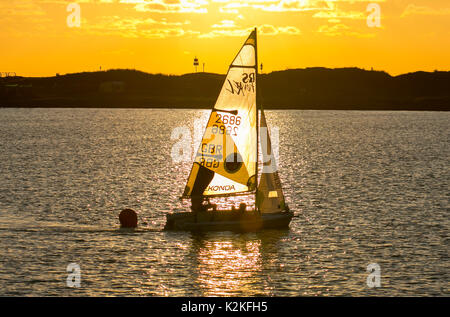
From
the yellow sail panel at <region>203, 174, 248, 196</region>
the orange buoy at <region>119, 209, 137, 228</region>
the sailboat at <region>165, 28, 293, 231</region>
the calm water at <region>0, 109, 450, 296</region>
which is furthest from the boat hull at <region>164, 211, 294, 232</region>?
the orange buoy at <region>119, 209, 137, 228</region>

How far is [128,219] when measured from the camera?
58.2m

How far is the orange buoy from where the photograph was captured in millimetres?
58094

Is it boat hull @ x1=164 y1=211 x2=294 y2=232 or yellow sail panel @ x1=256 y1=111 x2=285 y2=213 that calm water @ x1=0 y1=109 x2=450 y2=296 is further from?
yellow sail panel @ x1=256 y1=111 x2=285 y2=213

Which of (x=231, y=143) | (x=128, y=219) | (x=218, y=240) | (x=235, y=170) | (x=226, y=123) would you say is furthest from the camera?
(x=128, y=219)

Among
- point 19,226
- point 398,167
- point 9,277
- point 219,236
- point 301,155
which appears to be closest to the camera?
point 9,277

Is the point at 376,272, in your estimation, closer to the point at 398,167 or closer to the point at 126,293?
the point at 126,293

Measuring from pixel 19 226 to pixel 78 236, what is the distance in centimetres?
625

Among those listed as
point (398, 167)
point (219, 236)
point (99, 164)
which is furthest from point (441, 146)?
point (219, 236)

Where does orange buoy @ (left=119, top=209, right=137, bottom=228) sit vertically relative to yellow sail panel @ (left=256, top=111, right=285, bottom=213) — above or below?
below

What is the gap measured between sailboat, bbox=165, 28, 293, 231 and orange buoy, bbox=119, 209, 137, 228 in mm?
5044

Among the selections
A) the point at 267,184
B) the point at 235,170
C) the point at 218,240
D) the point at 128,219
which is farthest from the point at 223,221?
the point at 128,219

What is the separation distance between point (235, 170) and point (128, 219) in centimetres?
994

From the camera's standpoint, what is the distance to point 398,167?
118m

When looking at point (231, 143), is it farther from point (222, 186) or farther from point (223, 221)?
point (223, 221)
